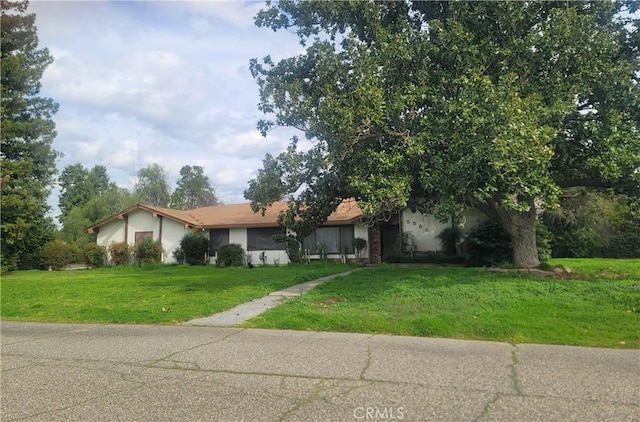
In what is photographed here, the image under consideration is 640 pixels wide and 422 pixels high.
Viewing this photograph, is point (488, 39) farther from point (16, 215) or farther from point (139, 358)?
point (16, 215)

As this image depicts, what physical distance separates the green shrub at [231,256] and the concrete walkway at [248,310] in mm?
11942

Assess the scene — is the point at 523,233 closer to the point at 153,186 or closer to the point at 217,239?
the point at 217,239

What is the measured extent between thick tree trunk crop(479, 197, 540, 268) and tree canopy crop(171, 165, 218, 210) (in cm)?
5697

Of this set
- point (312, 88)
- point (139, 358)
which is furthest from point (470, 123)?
point (139, 358)

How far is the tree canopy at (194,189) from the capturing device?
68375 millimetres

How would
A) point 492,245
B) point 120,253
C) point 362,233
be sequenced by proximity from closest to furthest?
point 492,245 < point 362,233 < point 120,253

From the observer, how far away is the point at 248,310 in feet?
33.9

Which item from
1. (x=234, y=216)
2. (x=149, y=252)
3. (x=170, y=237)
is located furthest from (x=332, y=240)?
(x=149, y=252)

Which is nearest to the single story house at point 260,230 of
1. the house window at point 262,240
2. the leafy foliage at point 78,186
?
the house window at point 262,240

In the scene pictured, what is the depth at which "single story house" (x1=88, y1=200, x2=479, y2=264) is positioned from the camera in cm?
2419

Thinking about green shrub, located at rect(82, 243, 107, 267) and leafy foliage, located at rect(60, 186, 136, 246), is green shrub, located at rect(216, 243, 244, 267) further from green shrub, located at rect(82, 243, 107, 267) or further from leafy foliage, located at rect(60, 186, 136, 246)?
leafy foliage, located at rect(60, 186, 136, 246)

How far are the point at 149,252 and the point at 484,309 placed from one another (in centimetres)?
2130

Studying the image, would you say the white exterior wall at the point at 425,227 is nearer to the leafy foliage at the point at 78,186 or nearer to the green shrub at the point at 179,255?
the green shrub at the point at 179,255

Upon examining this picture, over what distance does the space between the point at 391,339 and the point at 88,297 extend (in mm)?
9355
